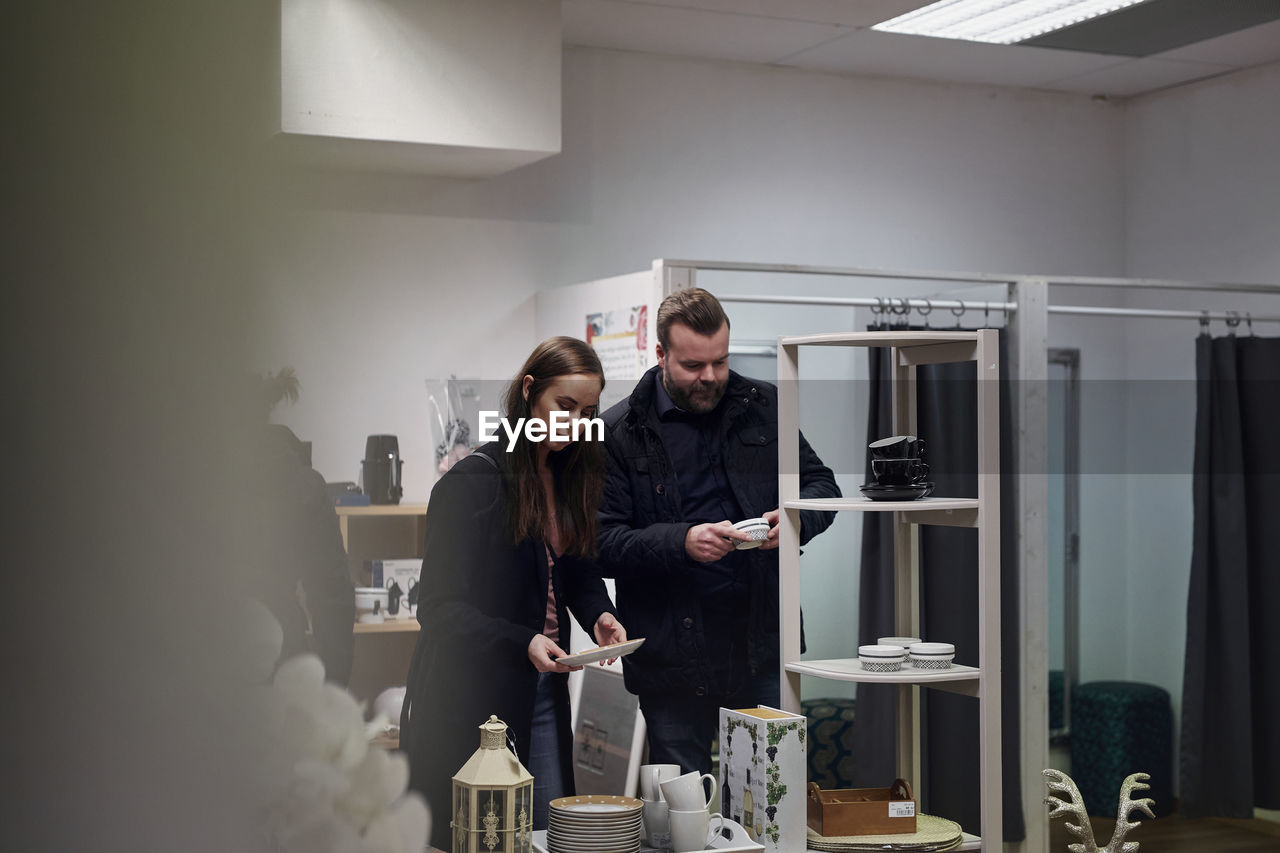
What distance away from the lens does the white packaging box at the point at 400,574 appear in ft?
6.66

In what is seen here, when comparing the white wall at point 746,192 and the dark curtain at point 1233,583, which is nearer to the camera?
the white wall at point 746,192

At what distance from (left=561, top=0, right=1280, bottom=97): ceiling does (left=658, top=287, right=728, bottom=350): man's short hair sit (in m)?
1.18

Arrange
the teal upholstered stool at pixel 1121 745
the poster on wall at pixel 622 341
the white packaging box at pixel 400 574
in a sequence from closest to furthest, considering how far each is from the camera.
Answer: the white packaging box at pixel 400 574 < the poster on wall at pixel 622 341 < the teal upholstered stool at pixel 1121 745

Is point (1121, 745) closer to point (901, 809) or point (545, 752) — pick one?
point (901, 809)

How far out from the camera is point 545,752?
223 cm

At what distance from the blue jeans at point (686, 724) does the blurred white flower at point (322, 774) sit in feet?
6.60

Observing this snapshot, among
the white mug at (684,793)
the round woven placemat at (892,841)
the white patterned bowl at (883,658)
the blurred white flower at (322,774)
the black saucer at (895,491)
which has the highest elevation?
the black saucer at (895,491)

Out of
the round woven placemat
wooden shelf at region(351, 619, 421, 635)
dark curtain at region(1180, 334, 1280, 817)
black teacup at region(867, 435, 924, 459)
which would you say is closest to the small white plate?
wooden shelf at region(351, 619, 421, 635)

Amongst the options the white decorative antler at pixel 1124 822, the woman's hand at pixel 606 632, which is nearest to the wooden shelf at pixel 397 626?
the woman's hand at pixel 606 632

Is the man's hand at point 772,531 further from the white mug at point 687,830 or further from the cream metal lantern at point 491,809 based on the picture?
the cream metal lantern at point 491,809

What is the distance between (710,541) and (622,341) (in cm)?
72

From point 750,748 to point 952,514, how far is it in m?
0.63

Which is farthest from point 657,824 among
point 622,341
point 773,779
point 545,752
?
point 622,341

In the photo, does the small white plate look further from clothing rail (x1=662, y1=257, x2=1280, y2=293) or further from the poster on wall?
clothing rail (x1=662, y1=257, x2=1280, y2=293)
